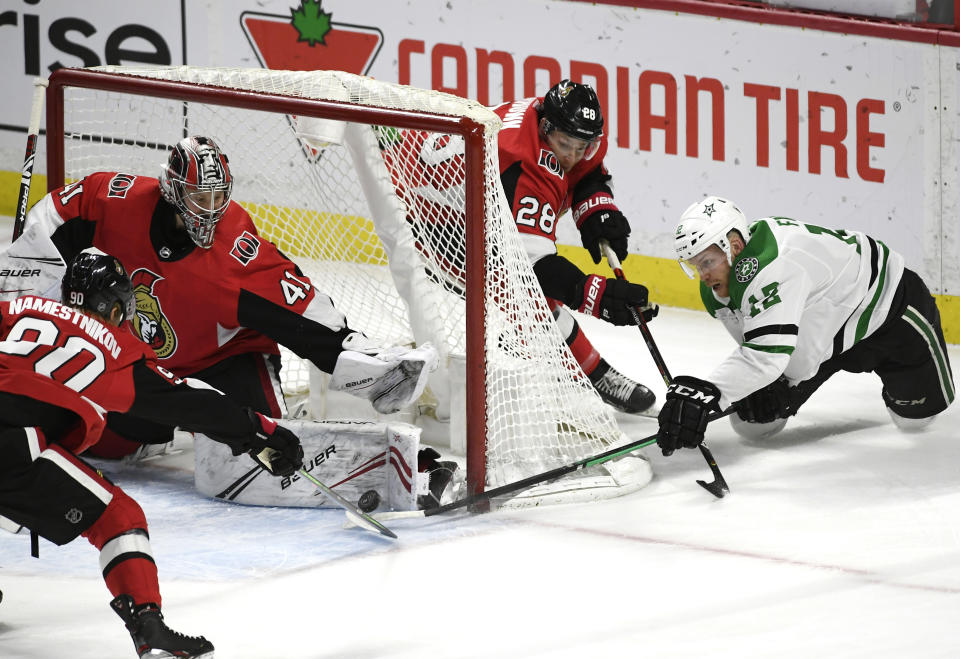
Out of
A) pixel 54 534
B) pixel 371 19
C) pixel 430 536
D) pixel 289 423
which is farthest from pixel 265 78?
pixel 371 19

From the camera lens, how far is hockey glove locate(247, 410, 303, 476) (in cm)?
289

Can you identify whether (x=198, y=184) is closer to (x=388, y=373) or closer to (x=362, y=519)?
(x=388, y=373)

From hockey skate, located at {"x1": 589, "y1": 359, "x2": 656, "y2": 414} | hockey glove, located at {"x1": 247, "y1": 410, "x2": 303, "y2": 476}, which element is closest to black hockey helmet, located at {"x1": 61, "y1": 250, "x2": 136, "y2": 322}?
hockey glove, located at {"x1": 247, "y1": 410, "x2": 303, "y2": 476}

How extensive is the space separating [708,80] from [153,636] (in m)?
3.49

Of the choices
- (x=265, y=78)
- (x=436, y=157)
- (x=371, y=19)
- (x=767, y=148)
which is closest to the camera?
(x=265, y=78)

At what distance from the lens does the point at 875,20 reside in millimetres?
5121

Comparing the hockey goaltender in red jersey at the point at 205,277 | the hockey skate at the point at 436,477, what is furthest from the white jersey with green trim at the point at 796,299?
the hockey goaltender in red jersey at the point at 205,277

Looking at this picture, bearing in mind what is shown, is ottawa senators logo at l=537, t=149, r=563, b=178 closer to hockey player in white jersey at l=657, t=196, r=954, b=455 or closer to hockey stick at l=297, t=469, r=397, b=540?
hockey player in white jersey at l=657, t=196, r=954, b=455

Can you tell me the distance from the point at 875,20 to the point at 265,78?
2.36 metres

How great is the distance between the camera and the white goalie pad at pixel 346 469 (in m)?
3.62

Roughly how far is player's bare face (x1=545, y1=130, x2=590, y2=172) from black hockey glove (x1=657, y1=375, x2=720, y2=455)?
88cm

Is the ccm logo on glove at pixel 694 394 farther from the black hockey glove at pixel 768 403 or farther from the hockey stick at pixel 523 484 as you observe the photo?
the black hockey glove at pixel 768 403

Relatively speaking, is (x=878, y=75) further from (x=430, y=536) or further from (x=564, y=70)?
(x=430, y=536)

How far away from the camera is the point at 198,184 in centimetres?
356
